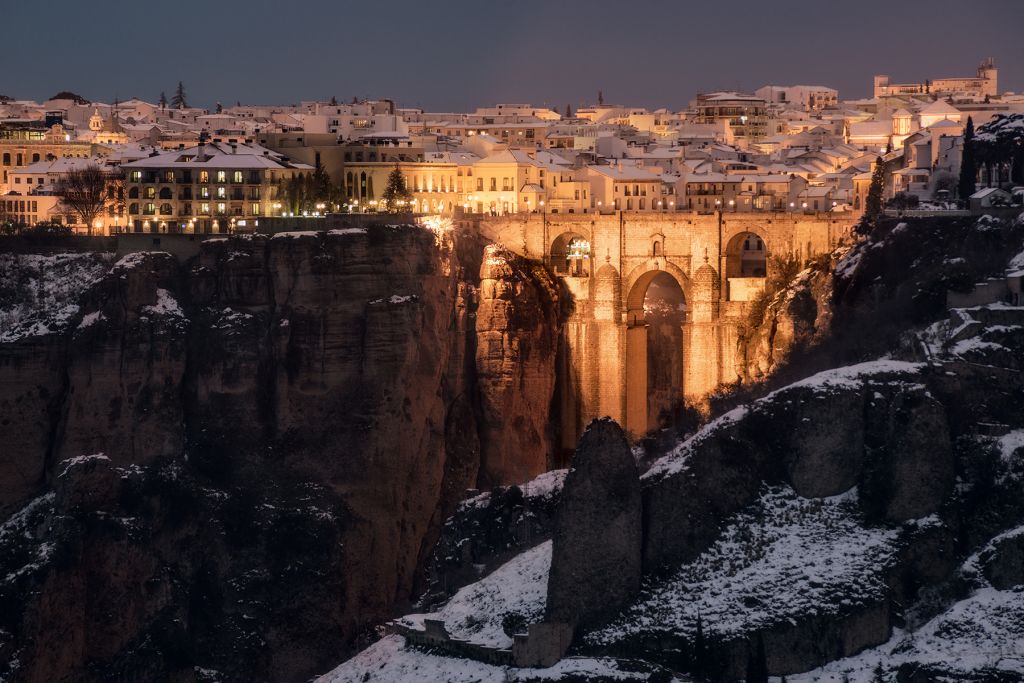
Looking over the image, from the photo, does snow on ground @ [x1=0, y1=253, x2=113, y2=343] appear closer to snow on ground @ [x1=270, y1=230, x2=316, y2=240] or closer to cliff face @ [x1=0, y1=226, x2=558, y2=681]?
cliff face @ [x1=0, y1=226, x2=558, y2=681]

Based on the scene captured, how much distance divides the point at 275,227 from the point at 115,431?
497 inches

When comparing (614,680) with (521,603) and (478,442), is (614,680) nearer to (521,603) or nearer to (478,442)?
(521,603)

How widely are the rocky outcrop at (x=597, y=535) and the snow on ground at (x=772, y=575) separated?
0.74 m

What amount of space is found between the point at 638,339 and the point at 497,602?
3625 cm

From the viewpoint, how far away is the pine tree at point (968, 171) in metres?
84.1

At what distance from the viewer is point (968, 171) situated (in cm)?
8456

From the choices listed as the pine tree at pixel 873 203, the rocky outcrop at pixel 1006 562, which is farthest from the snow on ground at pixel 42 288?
the rocky outcrop at pixel 1006 562

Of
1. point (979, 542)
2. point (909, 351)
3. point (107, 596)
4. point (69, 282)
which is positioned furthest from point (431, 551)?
point (979, 542)

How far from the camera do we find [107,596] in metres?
78.4

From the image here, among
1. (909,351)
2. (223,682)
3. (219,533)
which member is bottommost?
(223,682)

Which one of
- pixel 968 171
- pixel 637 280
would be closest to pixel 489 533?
pixel 968 171

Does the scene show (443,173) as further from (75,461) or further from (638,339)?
(75,461)

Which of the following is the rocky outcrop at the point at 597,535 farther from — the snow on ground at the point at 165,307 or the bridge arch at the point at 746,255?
the bridge arch at the point at 746,255

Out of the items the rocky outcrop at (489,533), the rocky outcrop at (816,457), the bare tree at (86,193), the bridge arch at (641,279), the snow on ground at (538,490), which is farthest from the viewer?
the bare tree at (86,193)
